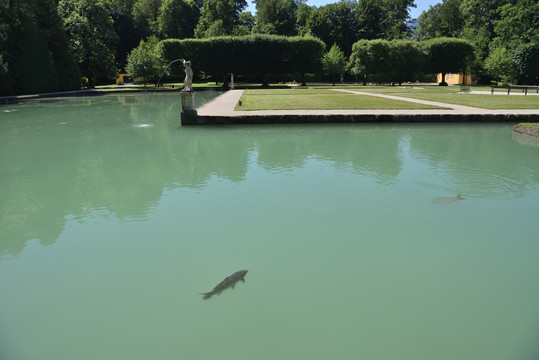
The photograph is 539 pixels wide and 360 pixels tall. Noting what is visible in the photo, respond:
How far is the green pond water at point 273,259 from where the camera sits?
2.65 metres

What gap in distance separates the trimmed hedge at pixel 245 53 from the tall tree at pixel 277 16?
20.9 meters

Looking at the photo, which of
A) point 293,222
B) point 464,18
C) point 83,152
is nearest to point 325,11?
point 464,18

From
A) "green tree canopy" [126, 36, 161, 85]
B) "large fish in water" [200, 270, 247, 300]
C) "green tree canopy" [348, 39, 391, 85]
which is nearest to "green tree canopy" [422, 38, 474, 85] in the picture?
"green tree canopy" [348, 39, 391, 85]

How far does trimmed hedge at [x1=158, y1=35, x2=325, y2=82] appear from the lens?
45.3 metres

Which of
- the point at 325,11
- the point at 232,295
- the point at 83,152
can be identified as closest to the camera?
the point at 232,295

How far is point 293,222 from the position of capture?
183 inches

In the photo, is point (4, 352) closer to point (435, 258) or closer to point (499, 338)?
point (499, 338)

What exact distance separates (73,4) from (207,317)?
53467 millimetres

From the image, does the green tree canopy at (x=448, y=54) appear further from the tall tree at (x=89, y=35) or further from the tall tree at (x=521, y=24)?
the tall tree at (x=89, y=35)

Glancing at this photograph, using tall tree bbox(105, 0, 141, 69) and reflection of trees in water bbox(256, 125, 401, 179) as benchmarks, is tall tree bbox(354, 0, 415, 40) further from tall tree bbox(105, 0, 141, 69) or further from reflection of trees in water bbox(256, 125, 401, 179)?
reflection of trees in water bbox(256, 125, 401, 179)

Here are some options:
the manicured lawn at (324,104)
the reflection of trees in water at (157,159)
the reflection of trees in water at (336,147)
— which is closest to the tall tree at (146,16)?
the manicured lawn at (324,104)

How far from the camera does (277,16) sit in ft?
221

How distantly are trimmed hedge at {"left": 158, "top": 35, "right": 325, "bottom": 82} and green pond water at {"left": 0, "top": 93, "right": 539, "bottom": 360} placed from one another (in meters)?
40.1

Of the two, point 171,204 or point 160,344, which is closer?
point 160,344
